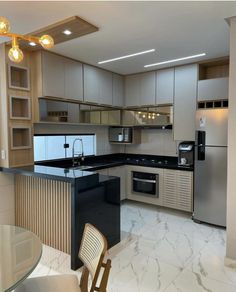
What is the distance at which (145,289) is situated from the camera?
7.32 ft

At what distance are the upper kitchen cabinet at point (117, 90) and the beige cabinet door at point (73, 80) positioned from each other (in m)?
0.90

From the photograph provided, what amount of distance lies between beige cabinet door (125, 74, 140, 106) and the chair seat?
3700mm

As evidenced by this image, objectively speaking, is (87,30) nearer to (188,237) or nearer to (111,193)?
(111,193)

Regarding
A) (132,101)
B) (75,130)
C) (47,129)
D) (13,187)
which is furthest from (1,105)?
(132,101)

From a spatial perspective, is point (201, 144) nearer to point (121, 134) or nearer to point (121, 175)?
point (121, 175)

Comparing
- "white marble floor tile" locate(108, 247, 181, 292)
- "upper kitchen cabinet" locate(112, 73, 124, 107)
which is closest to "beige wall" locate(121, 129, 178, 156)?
"upper kitchen cabinet" locate(112, 73, 124, 107)

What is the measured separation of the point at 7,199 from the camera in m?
3.45

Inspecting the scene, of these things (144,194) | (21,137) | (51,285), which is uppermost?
(21,137)

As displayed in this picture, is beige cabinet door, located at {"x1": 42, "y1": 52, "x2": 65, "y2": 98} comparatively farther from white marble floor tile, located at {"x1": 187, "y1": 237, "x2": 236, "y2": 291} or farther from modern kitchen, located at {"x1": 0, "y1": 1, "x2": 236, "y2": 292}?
white marble floor tile, located at {"x1": 187, "y1": 237, "x2": 236, "y2": 291}

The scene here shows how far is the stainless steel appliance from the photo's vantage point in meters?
4.96

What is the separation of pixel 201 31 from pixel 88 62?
1953 mm

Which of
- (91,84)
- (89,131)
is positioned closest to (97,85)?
(91,84)

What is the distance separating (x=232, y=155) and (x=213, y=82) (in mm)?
1701

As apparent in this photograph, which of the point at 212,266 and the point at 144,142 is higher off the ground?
the point at 144,142
